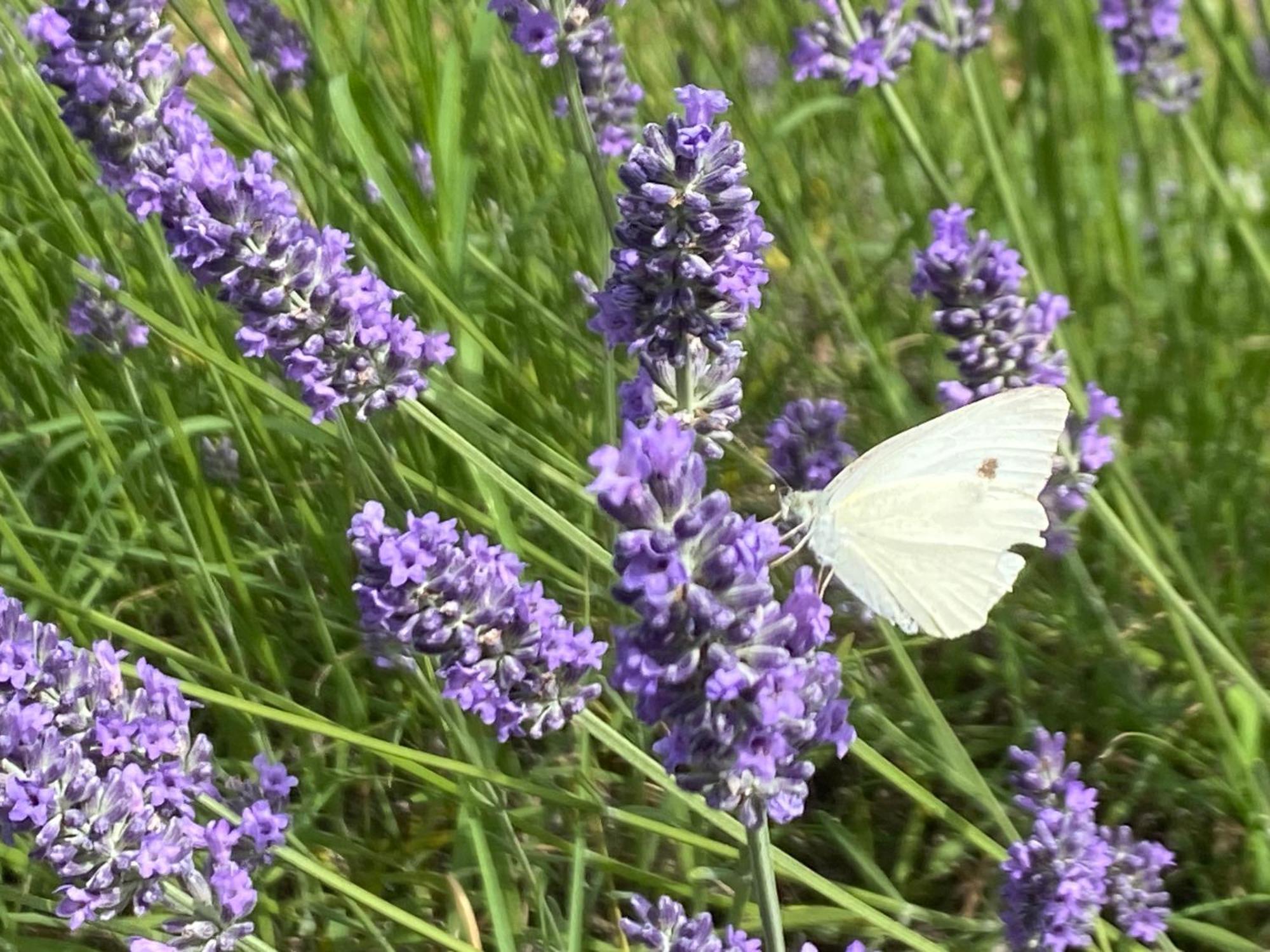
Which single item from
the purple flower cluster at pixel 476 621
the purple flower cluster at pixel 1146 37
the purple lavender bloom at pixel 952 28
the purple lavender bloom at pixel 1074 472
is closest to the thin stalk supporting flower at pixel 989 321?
the purple lavender bloom at pixel 1074 472

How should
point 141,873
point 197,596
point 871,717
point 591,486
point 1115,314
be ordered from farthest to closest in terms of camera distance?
point 1115,314
point 197,596
point 871,717
point 141,873
point 591,486

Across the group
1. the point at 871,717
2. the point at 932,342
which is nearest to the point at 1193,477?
the point at 932,342

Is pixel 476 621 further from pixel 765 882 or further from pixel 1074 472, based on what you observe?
pixel 1074 472

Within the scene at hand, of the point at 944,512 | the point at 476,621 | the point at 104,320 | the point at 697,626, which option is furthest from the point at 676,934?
the point at 104,320

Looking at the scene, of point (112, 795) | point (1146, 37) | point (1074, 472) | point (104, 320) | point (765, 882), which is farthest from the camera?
point (1146, 37)

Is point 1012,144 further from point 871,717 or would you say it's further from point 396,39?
point 871,717

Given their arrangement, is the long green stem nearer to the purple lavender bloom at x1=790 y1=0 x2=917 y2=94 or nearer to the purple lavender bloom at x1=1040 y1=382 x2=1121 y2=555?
the purple lavender bloom at x1=1040 y1=382 x2=1121 y2=555
